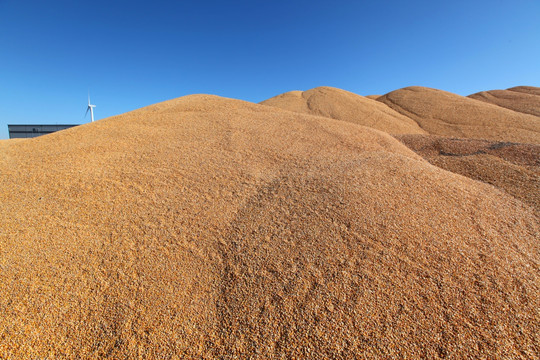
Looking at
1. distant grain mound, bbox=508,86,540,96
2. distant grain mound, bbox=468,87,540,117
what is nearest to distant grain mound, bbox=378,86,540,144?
distant grain mound, bbox=468,87,540,117

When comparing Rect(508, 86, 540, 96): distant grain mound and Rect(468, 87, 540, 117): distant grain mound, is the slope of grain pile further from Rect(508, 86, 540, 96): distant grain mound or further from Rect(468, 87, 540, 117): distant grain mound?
Rect(508, 86, 540, 96): distant grain mound

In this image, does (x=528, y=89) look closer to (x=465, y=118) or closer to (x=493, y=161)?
(x=465, y=118)

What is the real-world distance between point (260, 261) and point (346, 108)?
1556 cm

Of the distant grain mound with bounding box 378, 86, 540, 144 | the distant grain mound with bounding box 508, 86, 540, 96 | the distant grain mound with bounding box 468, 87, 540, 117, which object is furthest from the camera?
the distant grain mound with bounding box 508, 86, 540, 96

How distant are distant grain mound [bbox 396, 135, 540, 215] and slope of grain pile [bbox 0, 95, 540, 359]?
52 centimetres

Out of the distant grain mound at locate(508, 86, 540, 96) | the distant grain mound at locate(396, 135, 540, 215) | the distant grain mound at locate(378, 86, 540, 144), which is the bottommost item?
the distant grain mound at locate(396, 135, 540, 215)

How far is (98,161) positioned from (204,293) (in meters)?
3.98

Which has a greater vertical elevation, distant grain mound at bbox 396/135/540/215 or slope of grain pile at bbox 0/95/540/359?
distant grain mound at bbox 396/135/540/215

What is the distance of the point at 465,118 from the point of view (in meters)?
13.0

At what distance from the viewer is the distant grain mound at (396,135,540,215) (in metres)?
4.32

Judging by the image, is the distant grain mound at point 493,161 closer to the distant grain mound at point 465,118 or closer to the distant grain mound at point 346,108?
the distant grain mound at point 346,108

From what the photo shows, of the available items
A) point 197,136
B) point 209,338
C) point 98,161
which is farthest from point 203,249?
point 197,136

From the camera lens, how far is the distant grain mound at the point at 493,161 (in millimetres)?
4315

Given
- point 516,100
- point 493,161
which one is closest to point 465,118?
point 516,100
